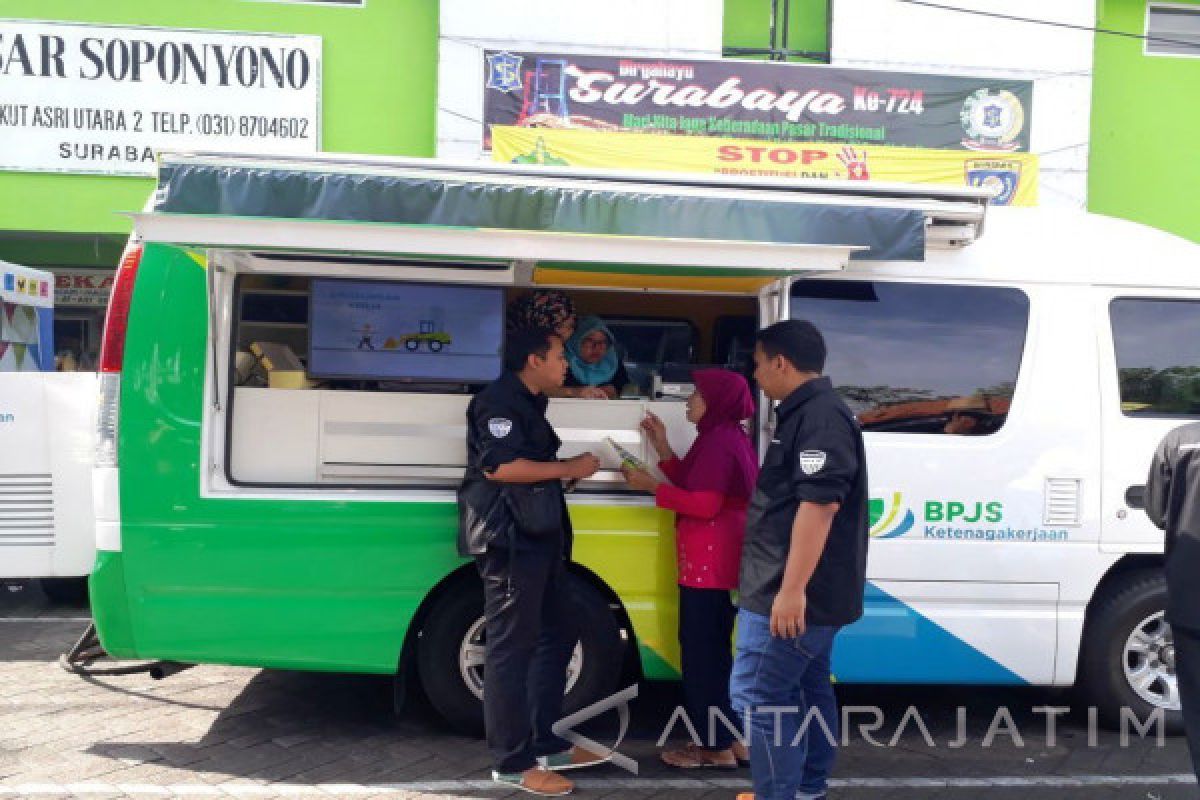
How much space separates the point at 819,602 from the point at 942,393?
154cm

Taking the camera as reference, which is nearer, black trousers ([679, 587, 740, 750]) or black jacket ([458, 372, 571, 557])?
black jacket ([458, 372, 571, 557])

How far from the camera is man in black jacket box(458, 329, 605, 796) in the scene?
379cm

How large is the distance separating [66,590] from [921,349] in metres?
5.77

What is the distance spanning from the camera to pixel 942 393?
438cm

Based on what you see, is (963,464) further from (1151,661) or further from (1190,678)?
(1151,661)

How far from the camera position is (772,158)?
11484mm

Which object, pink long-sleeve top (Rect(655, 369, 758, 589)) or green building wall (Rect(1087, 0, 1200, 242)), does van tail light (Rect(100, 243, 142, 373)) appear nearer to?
pink long-sleeve top (Rect(655, 369, 758, 589))

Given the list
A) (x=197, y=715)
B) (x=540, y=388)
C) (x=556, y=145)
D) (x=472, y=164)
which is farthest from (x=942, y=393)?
(x=556, y=145)

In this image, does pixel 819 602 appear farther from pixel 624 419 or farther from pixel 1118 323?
pixel 1118 323

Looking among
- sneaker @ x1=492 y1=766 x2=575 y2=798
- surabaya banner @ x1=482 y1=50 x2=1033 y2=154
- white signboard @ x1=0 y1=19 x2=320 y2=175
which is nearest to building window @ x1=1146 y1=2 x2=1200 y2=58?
surabaya banner @ x1=482 y1=50 x2=1033 y2=154

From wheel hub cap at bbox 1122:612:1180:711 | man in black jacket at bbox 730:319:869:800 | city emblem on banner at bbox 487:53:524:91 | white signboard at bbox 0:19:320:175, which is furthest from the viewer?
city emblem on banner at bbox 487:53:524:91

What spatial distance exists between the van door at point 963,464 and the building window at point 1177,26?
10734mm

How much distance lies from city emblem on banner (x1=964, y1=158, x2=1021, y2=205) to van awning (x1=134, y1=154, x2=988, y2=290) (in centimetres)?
843

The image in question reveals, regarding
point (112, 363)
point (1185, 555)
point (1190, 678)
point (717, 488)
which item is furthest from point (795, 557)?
point (112, 363)
